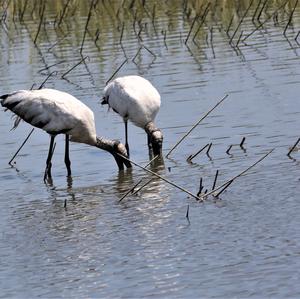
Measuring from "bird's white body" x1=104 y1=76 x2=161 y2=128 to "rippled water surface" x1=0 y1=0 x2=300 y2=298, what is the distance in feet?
1.07

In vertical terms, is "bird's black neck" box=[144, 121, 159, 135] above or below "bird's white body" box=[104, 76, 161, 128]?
below

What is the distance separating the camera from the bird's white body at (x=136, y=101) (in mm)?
12359

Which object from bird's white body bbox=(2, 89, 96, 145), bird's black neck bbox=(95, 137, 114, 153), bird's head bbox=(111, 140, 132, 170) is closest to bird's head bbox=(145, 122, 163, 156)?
bird's head bbox=(111, 140, 132, 170)

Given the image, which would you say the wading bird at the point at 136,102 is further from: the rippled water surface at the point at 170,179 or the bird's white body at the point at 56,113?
the bird's white body at the point at 56,113

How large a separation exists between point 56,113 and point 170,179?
1508mm

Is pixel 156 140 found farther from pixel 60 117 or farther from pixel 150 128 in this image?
pixel 60 117

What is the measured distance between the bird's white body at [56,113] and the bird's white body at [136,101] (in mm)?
924

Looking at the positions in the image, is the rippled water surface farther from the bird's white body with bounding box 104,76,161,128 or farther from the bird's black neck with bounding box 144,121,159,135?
the bird's white body with bounding box 104,76,161,128

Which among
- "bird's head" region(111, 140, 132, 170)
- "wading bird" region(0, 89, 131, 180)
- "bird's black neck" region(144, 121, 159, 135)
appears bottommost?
"bird's black neck" region(144, 121, 159, 135)

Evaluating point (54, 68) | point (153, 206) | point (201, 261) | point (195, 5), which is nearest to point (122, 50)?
point (54, 68)

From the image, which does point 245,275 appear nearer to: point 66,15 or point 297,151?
point 297,151

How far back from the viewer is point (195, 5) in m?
21.8

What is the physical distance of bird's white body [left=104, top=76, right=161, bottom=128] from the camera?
12.4m

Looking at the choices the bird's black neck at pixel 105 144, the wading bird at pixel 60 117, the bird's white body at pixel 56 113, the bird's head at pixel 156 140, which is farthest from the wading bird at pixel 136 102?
the bird's white body at pixel 56 113
